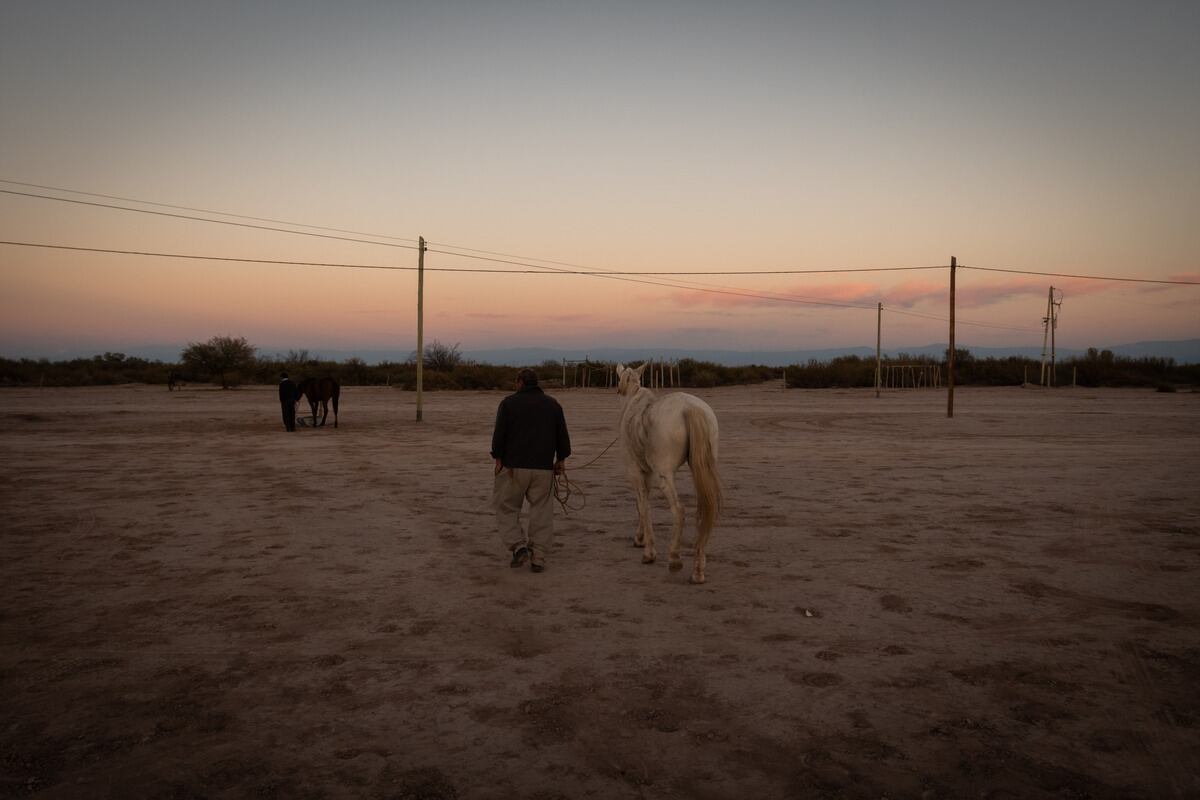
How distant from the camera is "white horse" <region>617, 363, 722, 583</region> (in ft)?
20.4

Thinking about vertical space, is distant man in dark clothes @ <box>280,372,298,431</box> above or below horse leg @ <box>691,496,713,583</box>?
above

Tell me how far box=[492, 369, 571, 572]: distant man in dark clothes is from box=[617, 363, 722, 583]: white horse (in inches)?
29.7

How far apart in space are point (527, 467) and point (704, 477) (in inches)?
63.9

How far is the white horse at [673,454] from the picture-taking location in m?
6.20

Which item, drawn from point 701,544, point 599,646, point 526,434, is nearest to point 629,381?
point 526,434

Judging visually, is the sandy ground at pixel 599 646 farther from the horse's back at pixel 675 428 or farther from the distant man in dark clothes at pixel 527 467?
the horse's back at pixel 675 428

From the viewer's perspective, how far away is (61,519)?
8.53 meters

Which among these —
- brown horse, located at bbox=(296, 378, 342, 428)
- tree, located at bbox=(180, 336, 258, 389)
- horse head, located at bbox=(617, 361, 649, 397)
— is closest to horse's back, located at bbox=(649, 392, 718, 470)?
horse head, located at bbox=(617, 361, 649, 397)

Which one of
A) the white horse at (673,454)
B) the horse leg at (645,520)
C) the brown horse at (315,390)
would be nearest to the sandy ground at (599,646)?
the horse leg at (645,520)

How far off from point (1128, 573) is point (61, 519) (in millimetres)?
11229

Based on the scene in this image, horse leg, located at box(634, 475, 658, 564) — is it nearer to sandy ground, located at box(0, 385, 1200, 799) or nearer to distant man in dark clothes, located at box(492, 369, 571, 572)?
sandy ground, located at box(0, 385, 1200, 799)

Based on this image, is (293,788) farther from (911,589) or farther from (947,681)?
(911,589)

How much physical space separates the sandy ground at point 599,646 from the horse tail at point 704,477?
522mm

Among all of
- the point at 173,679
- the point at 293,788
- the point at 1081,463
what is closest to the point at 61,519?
the point at 173,679
